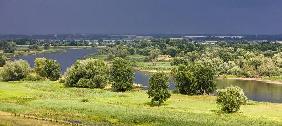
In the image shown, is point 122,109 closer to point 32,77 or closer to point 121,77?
point 121,77

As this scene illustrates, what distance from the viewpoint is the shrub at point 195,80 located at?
4794 inches

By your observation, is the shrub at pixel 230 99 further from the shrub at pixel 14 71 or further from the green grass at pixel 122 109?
the shrub at pixel 14 71

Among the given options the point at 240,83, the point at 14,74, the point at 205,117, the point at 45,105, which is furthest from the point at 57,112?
the point at 240,83

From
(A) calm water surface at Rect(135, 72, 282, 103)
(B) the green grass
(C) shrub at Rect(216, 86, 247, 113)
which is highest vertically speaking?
(C) shrub at Rect(216, 86, 247, 113)

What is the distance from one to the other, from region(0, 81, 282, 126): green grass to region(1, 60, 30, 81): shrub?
79.2 ft

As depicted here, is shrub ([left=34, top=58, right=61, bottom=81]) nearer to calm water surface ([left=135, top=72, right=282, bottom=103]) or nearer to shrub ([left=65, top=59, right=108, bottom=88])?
shrub ([left=65, top=59, right=108, bottom=88])

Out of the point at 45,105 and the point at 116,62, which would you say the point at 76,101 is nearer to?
the point at 45,105

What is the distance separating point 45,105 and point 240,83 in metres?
81.1

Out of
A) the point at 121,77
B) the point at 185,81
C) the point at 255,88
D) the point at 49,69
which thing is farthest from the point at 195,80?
the point at 49,69

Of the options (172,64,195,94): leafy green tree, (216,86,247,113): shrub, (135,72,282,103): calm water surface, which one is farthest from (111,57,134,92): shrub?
(216,86,247,113): shrub

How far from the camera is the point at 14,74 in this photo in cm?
14650

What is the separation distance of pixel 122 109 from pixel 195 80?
32631 millimetres

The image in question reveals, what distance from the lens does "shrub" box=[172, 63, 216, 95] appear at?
12178 centimetres

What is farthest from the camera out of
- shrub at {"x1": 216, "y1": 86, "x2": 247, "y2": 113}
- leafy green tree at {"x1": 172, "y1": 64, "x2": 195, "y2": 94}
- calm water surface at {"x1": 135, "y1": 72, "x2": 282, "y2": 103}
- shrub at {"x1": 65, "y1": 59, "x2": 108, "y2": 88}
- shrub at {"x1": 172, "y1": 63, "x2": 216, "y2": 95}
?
shrub at {"x1": 65, "y1": 59, "x2": 108, "y2": 88}
